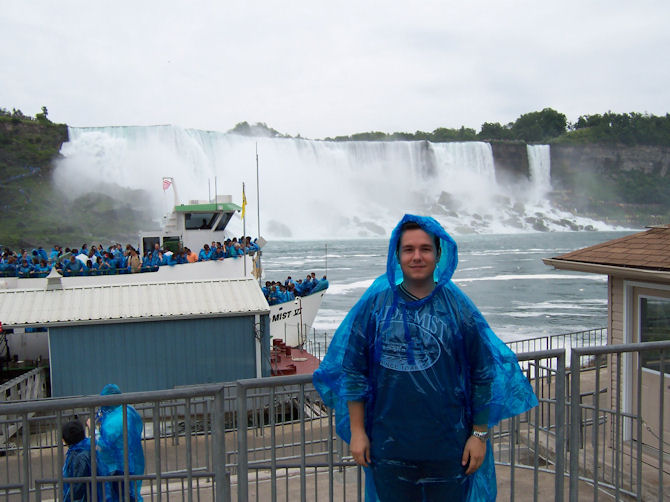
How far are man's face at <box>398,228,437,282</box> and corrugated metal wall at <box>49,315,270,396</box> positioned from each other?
32.0ft

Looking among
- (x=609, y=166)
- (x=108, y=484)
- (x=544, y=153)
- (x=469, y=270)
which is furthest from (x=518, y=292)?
(x=609, y=166)

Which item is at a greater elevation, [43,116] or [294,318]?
[43,116]

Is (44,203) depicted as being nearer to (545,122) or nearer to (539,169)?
(539,169)

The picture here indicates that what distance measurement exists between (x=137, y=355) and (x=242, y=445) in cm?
930

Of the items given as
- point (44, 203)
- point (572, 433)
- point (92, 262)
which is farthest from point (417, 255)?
point (44, 203)

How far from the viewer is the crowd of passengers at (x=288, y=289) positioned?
1972 cm

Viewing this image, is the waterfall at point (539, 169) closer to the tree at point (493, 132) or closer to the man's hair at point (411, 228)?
the tree at point (493, 132)

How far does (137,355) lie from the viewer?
11.8 meters

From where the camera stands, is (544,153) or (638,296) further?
(544,153)

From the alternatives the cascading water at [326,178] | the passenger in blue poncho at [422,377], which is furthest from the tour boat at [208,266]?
the cascading water at [326,178]

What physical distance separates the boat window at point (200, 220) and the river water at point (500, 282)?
27.2 feet

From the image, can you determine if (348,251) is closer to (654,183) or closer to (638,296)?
(638,296)

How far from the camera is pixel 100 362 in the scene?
11812 millimetres

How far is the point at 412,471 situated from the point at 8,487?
2339 millimetres
